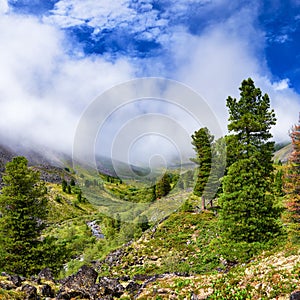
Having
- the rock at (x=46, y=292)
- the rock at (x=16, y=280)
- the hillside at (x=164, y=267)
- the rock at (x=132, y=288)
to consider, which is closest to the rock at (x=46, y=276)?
the hillside at (x=164, y=267)

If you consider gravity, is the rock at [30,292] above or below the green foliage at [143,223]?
above

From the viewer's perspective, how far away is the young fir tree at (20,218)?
26391 mm

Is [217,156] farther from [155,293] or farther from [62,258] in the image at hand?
[155,293]

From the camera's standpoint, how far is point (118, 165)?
39.6 meters

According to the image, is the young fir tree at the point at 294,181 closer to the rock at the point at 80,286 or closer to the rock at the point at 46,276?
the rock at the point at 80,286

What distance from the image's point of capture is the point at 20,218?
27547 mm

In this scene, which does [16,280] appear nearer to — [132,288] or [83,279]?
[83,279]

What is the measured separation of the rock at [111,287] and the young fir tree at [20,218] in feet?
35.3

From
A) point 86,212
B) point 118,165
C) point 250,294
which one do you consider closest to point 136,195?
point 118,165

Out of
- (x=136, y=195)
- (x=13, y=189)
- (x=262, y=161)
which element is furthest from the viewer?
(x=136, y=195)

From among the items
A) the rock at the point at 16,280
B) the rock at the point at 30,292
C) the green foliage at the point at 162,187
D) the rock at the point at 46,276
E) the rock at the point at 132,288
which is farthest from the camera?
the green foliage at the point at 162,187

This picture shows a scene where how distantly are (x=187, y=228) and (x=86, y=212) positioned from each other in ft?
410

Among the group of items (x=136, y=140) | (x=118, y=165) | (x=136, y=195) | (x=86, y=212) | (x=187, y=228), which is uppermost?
(x=136, y=140)

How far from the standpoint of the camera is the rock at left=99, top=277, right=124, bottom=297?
1753 cm
